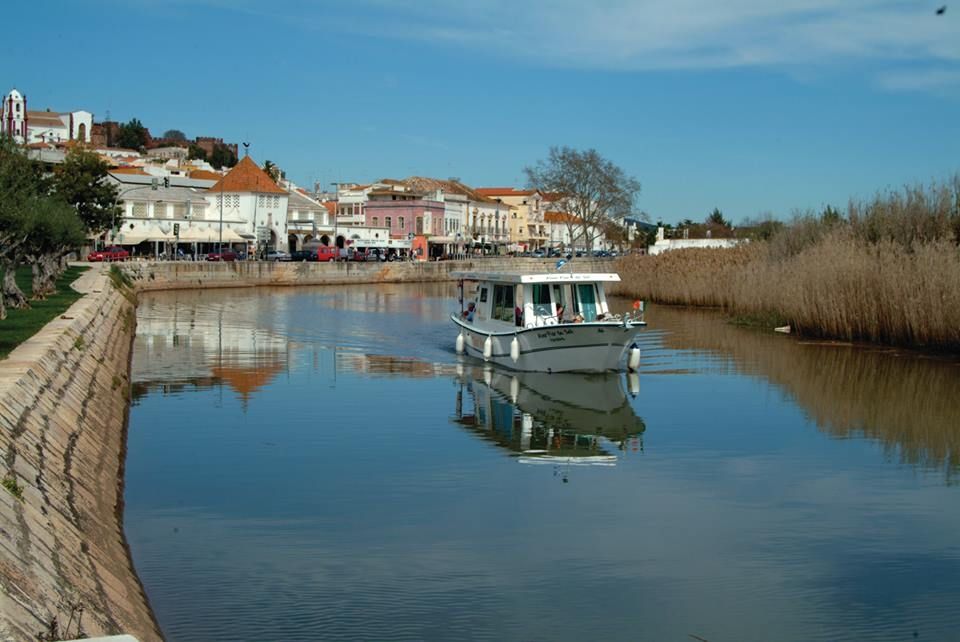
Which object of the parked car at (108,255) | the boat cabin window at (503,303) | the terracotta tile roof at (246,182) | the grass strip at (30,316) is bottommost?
the grass strip at (30,316)

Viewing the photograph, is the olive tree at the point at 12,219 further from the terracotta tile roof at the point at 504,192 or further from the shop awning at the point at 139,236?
the terracotta tile roof at the point at 504,192

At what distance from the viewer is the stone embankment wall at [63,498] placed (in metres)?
8.05

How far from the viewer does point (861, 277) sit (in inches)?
1266

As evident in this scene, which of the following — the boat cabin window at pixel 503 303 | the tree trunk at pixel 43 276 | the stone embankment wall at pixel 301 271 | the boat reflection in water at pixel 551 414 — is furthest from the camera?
the stone embankment wall at pixel 301 271

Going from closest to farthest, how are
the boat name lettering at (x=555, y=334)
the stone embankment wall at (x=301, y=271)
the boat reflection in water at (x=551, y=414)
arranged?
1. the boat reflection in water at (x=551, y=414)
2. the boat name lettering at (x=555, y=334)
3. the stone embankment wall at (x=301, y=271)

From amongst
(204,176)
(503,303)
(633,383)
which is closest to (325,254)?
(204,176)

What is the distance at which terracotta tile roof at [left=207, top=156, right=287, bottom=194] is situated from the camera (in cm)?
9188

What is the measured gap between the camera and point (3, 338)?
19984mm

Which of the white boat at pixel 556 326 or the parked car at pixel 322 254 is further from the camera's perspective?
the parked car at pixel 322 254

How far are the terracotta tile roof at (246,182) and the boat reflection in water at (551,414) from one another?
6600cm

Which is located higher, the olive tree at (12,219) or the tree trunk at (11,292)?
the olive tree at (12,219)

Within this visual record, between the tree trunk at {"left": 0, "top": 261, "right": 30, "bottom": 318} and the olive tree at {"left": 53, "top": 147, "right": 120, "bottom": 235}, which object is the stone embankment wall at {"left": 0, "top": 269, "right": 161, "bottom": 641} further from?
the olive tree at {"left": 53, "top": 147, "right": 120, "bottom": 235}

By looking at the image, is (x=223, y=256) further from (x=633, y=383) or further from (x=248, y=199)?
(x=633, y=383)

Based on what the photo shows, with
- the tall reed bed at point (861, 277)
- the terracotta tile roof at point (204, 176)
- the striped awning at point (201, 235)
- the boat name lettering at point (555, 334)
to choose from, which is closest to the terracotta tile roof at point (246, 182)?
the striped awning at point (201, 235)
